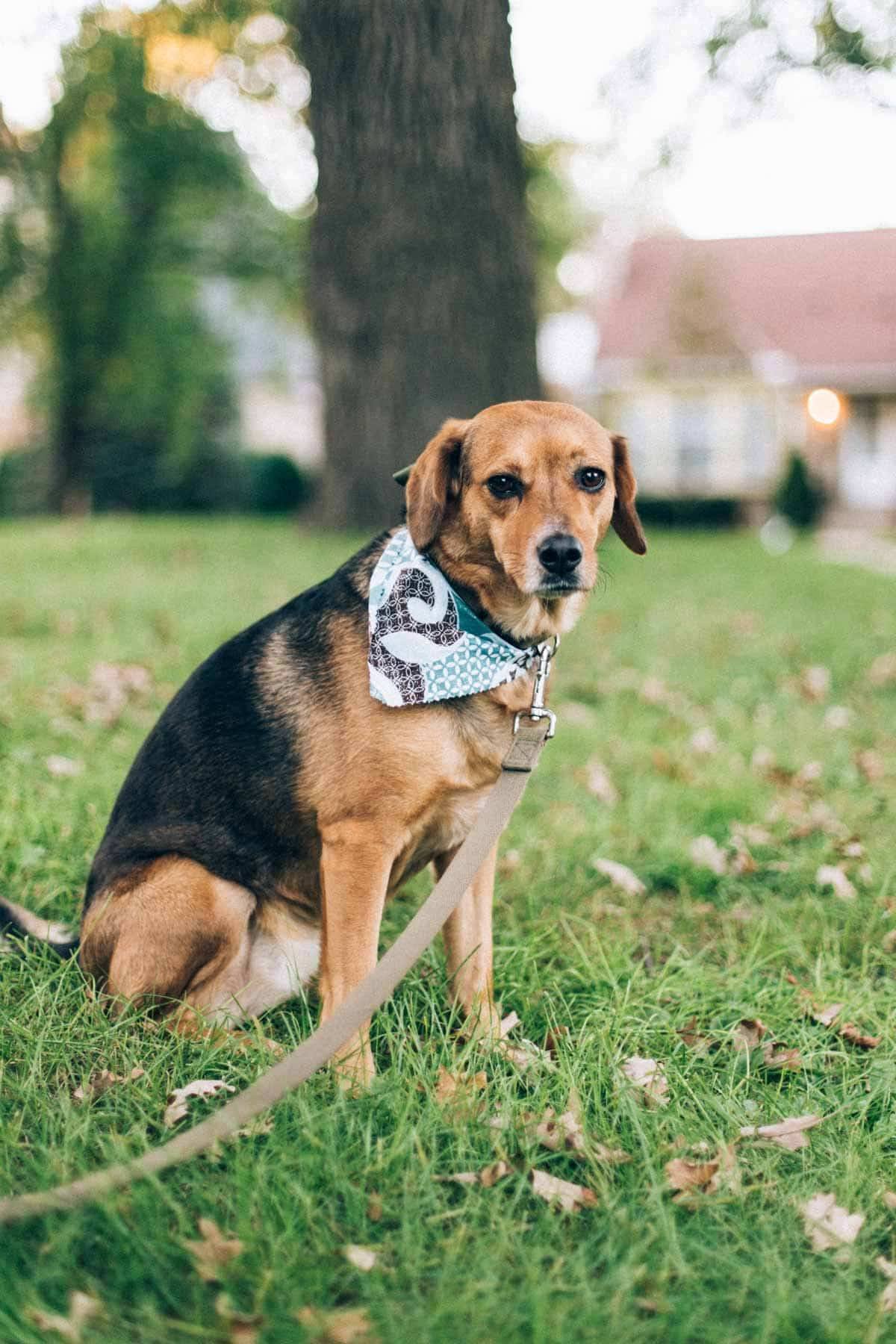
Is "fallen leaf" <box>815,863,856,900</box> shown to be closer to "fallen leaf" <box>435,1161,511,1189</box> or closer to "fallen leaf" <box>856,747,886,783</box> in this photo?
"fallen leaf" <box>856,747,886,783</box>

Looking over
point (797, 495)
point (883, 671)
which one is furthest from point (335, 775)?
point (797, 495)

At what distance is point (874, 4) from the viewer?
876cm

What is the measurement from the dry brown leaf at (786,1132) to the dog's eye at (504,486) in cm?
157

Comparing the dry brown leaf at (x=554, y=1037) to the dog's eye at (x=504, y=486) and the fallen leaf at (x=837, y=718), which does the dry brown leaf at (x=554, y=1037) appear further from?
the fallen leaf at (x=837, y=718)

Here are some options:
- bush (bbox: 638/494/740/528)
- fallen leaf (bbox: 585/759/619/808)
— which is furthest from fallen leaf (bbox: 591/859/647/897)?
bush (bbox: 638/494/740/528)

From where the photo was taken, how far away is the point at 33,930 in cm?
314

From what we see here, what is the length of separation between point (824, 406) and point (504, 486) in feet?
89.6

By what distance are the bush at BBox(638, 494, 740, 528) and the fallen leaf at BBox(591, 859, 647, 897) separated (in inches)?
830

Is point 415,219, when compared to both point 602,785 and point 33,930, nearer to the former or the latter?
point 602,785

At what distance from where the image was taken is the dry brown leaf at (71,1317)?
180 centimetres

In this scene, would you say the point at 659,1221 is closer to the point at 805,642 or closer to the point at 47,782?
the point at 47,782

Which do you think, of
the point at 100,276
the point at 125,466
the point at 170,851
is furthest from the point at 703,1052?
the point at 125,466

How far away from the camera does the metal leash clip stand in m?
2.76

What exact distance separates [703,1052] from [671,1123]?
0.35 meters
